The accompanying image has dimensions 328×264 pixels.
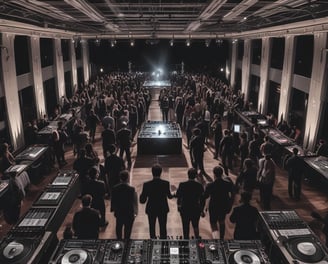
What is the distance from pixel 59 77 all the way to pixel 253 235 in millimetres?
13499

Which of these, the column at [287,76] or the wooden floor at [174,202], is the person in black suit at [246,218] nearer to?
the wooden floor at [174,202]

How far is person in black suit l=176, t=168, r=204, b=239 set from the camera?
4930 millimetres

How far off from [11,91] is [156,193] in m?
7.21

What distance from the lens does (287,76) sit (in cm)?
1191

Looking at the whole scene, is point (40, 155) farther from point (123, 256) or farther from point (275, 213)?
point (275, 213)

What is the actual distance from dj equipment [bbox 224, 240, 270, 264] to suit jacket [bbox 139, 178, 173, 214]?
4.25ft

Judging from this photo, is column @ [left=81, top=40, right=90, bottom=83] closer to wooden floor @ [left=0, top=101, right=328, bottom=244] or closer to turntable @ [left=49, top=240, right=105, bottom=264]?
wooden floor @ [left=0, top=101, right=328, bottom=244]

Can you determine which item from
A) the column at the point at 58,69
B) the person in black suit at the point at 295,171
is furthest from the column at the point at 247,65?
the person in black suit at the point at 295,171

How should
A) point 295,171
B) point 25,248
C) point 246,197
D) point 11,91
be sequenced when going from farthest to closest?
point 11,91 < point 295,171 < point 246,197 < point 25,248

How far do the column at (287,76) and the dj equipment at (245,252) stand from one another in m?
9.05

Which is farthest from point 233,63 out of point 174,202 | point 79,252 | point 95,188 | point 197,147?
point 79,252

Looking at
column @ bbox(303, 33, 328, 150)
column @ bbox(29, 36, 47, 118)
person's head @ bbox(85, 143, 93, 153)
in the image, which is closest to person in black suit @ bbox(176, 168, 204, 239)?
person's head @ bbox(85, 143, 93, 153)

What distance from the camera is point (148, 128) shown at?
11.1 meters

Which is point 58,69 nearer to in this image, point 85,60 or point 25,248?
point 85,60
